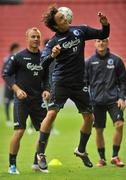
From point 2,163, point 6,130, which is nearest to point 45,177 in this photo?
point 2,163

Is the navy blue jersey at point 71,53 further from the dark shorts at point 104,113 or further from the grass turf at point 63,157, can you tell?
the dark shorts at point 104,113

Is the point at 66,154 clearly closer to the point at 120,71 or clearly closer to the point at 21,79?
the point at 120,71

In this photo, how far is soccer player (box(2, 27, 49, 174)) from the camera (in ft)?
38.1

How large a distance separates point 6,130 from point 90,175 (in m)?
9.68

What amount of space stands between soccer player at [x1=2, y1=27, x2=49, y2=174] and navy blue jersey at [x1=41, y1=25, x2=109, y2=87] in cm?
55

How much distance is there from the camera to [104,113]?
13.1 meters

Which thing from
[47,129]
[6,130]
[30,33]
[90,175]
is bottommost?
[6,130]

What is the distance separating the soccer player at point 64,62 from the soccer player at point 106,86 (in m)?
1.68

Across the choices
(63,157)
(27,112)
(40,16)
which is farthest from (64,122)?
(27,112)

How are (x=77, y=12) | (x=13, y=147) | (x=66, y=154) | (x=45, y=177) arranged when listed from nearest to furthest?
1. (x=45, y=177)
2. (x=13, y=147)
3. (x=66, y=154)
4. (x=77, y=12)

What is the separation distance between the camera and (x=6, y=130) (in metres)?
20.7

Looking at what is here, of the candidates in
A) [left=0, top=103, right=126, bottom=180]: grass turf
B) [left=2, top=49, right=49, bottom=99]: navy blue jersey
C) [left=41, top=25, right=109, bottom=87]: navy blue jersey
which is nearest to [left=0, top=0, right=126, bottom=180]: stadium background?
[left=0, top=103, right=126, bottom=180]: grass turf

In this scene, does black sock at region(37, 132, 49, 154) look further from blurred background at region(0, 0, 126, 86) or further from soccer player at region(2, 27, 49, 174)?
blurred background at region(0, 0, 126, 86)

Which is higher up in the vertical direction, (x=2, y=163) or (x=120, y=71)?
(x=120, y=71)
